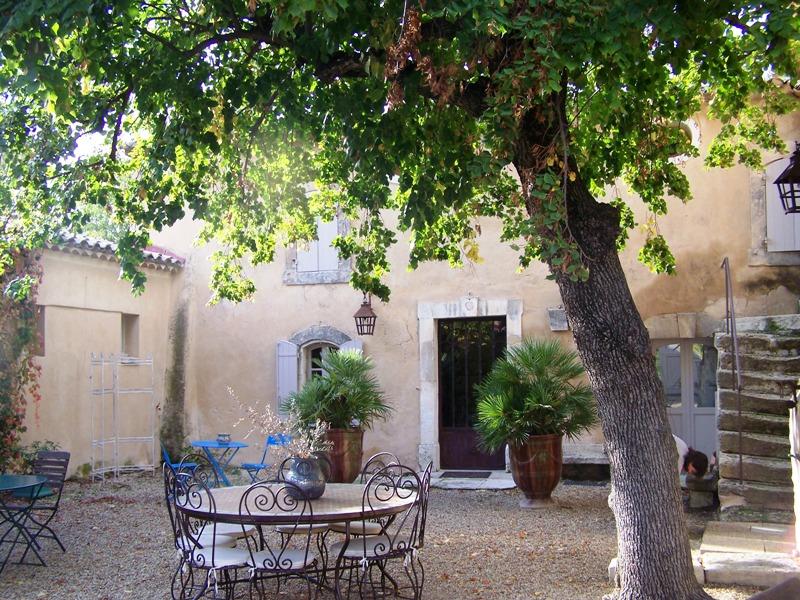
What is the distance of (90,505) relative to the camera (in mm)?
9500

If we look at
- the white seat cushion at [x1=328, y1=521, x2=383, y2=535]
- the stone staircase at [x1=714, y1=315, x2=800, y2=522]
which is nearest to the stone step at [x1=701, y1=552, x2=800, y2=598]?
the stone staircase at [x1=714, y1=315, x2=800, y2=522]

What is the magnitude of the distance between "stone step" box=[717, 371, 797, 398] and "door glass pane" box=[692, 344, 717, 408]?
99.0 inches

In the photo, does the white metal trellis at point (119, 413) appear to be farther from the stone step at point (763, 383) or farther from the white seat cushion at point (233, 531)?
the stone step at point (763, 383)

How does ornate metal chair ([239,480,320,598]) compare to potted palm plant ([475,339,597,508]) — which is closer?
ornate metal chair ([239,480,320,598])

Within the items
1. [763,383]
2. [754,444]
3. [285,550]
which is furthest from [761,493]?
[285,550]

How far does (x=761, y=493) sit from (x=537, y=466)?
2295 mm

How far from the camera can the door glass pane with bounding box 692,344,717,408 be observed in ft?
34.9

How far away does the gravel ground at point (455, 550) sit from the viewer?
19.5ft

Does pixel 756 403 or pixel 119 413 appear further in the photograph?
pixel 119 413

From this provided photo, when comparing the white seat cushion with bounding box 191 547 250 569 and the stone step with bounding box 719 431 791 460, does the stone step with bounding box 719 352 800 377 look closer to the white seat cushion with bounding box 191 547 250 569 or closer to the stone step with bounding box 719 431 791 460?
the stone step with bounding box 719 431 791 460

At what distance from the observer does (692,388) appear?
1066 centimetres

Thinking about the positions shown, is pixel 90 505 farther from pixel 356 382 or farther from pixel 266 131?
pixel 266 131

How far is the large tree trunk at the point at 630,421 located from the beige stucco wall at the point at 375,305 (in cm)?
571

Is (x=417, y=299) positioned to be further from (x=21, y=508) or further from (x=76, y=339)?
(x=21, y=508)
